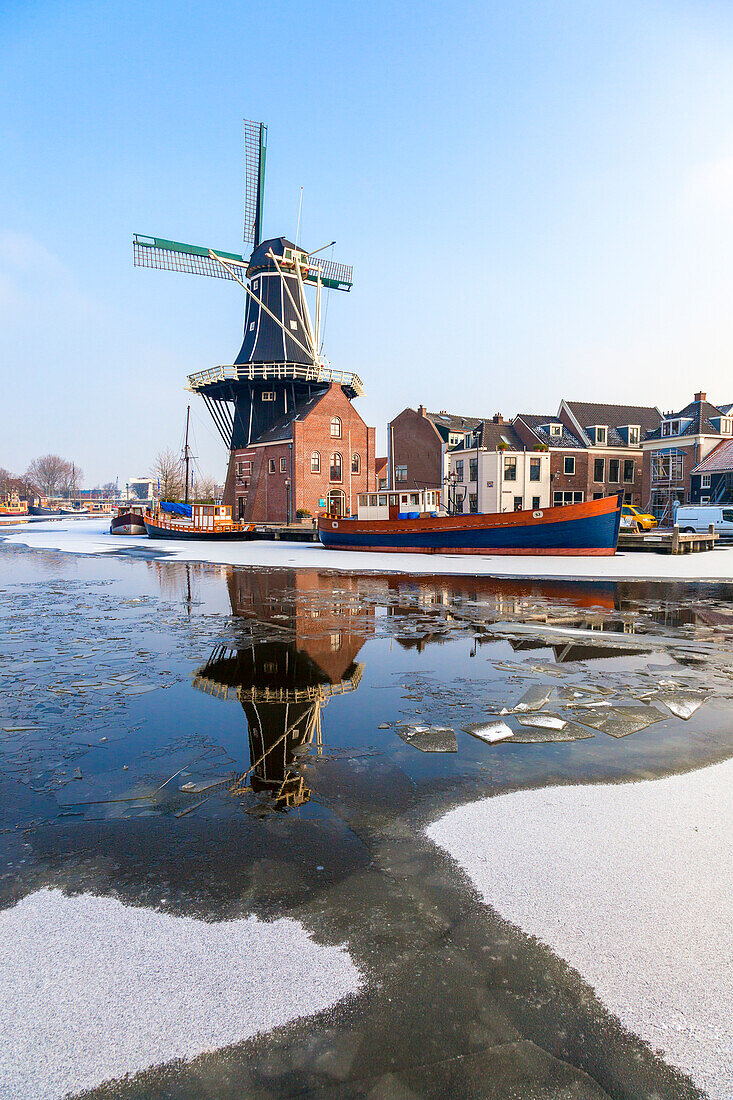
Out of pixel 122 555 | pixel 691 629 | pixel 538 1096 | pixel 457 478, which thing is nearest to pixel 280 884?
pixel 538 1096

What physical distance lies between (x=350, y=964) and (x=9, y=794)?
3.34 m

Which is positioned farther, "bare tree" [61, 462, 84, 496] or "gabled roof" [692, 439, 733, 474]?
"bare tree" [61, 462, 84, 496]

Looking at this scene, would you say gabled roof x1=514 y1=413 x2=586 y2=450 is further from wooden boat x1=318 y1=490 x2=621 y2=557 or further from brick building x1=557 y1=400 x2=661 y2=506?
wooden boat x1=318 y1=490 x2=621 y2=557

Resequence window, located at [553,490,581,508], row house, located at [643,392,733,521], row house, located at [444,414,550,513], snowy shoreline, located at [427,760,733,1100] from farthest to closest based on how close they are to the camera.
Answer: window, located at [553,490,581,508] < row house, located at [643,392,733,521] < row house, located at [444,414,550,513] < snowy shoreline, located at [427,760,733,1100]

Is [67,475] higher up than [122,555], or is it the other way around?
[67,475]

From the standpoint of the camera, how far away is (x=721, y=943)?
311cm

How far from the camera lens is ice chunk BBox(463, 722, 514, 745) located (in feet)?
20.0

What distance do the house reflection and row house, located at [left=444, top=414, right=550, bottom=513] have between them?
115 ft

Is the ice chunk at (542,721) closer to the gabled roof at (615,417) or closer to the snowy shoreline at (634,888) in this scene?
the snowy shoreline at (634,888)

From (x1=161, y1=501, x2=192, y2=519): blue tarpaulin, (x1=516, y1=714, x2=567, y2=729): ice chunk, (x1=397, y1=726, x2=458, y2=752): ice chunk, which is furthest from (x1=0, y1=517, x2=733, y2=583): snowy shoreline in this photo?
(x1=161, y1=501, x2=192, y2=519): blue tarpaulin

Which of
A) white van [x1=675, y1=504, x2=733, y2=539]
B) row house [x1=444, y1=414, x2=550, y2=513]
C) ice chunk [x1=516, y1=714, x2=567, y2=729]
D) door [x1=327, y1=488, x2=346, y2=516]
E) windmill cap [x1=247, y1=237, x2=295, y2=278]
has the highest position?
windmill cap [x1=247, y1=237, x2=295, y2=278]

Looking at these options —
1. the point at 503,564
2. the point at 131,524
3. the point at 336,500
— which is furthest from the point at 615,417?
the point at 131,524

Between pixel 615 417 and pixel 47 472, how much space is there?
161 metres

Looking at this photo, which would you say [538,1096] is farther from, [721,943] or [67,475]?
[67,475]
